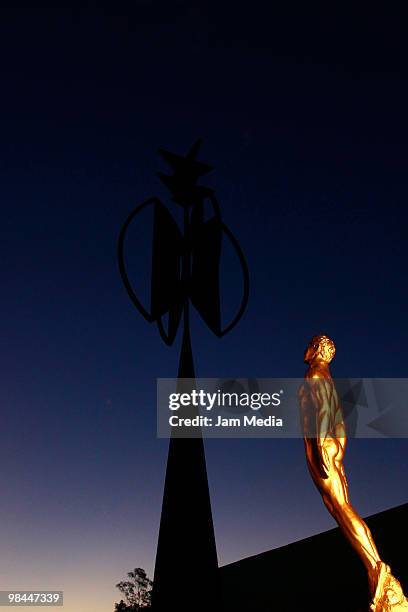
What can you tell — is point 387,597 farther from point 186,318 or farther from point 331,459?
point 186,318

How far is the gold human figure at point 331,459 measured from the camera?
22.2ft

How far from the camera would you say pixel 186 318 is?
8195mm

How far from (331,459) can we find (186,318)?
2.34 metres

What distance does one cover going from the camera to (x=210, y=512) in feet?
24.1

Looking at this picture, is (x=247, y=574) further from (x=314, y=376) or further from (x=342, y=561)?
(x=314, y=376)

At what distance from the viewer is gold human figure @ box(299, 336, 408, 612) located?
6777 mm

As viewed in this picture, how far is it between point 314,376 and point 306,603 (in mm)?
5348

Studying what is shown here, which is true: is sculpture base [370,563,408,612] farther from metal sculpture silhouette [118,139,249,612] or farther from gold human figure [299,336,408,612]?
metal sculpture silhouette [118,139,249,612]

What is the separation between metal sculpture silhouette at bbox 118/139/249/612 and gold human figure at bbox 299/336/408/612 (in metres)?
1.22

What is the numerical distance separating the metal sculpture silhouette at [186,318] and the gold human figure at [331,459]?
1.22 m

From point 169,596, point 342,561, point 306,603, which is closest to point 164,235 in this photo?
point 169,596

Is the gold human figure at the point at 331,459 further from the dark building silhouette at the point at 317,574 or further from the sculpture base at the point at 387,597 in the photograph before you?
the dark building silhouette at the point at 317,574

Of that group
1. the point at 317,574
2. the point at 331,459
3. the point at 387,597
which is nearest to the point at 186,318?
the point at 331,459

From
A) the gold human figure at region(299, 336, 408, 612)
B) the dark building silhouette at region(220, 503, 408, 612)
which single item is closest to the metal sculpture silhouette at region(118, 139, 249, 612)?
the gold human figure at region(299, 336, 408, 612)
